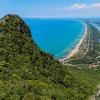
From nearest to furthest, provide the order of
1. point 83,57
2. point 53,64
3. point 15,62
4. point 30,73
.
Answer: point 30,73, point 15,62, point 53,64, point 83,57

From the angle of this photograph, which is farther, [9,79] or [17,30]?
[17,30]

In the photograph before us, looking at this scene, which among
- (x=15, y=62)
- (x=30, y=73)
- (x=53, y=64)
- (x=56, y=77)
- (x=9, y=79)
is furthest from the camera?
(x=53, y=64)

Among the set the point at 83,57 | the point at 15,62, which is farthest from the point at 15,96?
the point at 83,57

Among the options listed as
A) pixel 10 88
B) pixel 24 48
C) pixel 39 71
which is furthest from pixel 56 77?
pixel 10 88

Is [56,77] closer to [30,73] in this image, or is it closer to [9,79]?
[30,73]

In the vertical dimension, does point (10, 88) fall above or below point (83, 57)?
above

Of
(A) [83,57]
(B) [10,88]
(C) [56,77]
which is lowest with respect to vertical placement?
(A) [83,57]
